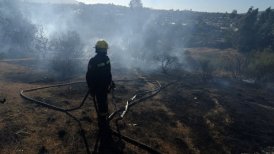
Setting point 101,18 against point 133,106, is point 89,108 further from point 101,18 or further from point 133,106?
point 101,18

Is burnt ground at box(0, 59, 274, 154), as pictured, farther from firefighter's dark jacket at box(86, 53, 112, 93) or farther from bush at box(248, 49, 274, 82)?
bush at box(248, 49, 274, 82)

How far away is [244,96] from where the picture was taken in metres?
16.7

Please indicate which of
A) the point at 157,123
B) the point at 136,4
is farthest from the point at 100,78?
the point at 136,4

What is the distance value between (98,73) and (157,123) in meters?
2.81

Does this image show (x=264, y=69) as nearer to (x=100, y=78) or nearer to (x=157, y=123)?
(x=157, y=123)

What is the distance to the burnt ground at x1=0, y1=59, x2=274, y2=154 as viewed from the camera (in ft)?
25.2

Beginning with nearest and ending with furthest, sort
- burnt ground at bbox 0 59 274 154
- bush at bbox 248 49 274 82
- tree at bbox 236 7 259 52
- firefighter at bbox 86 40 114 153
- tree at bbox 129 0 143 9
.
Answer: burnt ground at bbox 0 59 274 154 → firefighter at bbox 86 40 114 153 → bush at bbox 248 49 274 82 → tree at bbox 236 7 259 52 → tree at bbox 129 0 143 9

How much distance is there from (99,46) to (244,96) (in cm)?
1126

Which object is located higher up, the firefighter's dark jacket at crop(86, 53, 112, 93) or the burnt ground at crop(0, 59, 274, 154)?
the firefighter's dark jacket at crop(86, 53, 112, 93)

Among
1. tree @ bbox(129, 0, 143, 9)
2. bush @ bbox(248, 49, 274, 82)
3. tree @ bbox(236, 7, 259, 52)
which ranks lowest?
bush @ bbox(248, 49, 274, 82)

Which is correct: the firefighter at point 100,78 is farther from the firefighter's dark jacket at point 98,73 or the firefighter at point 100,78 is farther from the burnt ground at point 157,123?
the burnt ground at point 157,123

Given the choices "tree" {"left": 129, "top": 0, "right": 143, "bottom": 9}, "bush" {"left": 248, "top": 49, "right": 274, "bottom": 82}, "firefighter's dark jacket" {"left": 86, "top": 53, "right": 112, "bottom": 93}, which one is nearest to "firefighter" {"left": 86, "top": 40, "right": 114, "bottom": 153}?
"firefighter's dark jacket" {"left": 86, "top": 53, "right": 112, "bottom": 93}

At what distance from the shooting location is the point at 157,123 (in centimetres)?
978

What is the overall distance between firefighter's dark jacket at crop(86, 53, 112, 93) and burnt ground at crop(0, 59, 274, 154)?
48.5 inches
